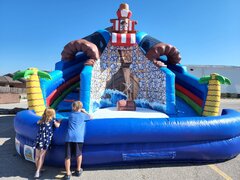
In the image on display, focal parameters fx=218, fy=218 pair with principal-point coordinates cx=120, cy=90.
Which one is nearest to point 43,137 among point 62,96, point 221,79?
point 62,96

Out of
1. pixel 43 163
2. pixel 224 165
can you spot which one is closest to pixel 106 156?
pixel 43 163

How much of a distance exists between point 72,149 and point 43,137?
447 millimetres

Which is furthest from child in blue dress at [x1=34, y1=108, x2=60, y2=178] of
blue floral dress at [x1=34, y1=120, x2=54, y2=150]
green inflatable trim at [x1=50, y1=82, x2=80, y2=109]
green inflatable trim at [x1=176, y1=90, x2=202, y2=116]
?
green inflatable trim at [x1=176, y1=90, x2=202, y2=116]

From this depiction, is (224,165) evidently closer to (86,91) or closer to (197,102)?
(197,102)

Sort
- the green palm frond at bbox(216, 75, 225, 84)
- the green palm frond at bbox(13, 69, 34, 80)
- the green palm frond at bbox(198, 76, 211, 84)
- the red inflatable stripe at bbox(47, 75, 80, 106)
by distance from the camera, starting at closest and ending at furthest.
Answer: the green palm frond at bbox(13, 69, 34, 80), the green palm frond at bbox(216, 75, 225, 84), the green palm frond at bbox(198, 76, 211, 84), the red inflatable stripe at bbox(47, 75, 80, 106)

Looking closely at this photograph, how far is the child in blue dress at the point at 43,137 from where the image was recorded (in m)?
3.08

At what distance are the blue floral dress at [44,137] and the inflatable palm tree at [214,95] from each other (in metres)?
4.03

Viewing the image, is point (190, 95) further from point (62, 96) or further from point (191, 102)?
point (62, 96)

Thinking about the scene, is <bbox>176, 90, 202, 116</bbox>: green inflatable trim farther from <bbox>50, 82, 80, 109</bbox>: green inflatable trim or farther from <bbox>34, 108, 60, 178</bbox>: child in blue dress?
<bbox>34, 108, 60, 178</bbox>: child in blue dress

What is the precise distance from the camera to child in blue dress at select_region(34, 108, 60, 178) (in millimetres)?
3078

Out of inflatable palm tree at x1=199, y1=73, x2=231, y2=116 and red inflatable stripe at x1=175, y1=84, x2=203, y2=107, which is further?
red inflatable stripe at x1=175, y1=84, x2=203, y2=107

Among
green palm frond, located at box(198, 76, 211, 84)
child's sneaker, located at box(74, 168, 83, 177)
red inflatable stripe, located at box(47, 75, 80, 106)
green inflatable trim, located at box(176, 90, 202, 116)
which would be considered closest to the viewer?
child's sneaker, located at box(74, 168, 83, 177)

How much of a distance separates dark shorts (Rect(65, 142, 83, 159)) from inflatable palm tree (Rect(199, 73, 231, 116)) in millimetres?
3694

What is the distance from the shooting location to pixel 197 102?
634cm
